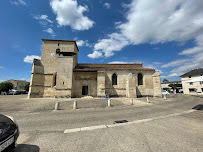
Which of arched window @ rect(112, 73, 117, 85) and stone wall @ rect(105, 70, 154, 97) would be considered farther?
arched window @ rect(112, 73, 117, 85)

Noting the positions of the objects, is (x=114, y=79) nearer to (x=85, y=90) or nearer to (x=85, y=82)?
(x=85, y=82)

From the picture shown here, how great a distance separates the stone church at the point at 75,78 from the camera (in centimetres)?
1462

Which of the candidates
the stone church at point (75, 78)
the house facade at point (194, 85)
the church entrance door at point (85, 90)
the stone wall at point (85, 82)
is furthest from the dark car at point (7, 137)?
the house facade at point (194, 85)

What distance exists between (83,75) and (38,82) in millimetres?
8541

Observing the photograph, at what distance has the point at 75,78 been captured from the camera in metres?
16.1

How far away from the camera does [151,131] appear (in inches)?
132

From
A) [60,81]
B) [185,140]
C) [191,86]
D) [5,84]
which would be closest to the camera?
[185,140]

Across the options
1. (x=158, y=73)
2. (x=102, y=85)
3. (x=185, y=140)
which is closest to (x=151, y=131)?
(x=185, y=140)

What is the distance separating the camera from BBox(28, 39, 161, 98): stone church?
14.6 meters

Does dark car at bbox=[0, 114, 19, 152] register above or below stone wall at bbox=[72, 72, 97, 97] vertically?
below

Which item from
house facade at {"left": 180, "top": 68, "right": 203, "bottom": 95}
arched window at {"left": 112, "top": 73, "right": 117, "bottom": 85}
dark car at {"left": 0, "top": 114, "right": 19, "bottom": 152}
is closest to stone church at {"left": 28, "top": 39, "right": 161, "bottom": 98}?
arched window at {"left": 112, "top": 73, "right": 117, "bottom": 85}

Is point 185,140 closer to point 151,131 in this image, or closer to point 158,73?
point 151,131

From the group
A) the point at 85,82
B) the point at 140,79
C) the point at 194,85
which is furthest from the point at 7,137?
the point at 194,85

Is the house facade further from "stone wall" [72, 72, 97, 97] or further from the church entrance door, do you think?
the church entrance door
